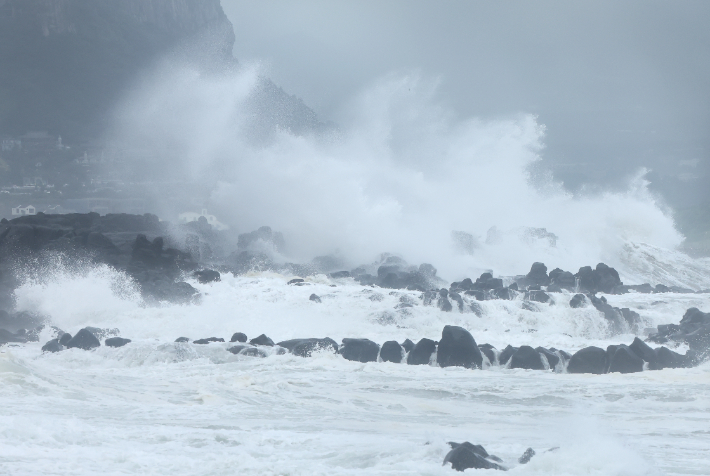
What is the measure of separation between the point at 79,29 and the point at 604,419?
56474 mm

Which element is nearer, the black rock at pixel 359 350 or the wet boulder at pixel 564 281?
the black rock at pixel 359 350

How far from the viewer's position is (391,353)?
48.3 ft

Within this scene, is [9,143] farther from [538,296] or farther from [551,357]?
[551,357]

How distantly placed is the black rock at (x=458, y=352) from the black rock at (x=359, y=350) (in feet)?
4.23

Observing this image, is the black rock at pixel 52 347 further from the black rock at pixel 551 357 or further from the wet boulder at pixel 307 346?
the black rock at pixel 551 357

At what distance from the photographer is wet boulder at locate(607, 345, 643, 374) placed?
13484 mm

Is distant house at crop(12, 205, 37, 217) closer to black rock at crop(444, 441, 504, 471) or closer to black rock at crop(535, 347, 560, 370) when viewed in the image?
black rock at crop(535, 347, 560, 370)

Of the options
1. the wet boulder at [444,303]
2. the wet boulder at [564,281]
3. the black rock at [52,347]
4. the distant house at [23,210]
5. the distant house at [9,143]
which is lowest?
the black rock at [52,347]

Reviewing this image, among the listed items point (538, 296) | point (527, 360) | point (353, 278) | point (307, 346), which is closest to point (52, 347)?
point (307, 346)

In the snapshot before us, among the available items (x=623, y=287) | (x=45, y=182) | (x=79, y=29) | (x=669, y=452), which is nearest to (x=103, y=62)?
(x=79, y=29)

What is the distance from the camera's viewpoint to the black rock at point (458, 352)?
14242 millimetres

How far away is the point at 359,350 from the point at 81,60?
49.6 meters

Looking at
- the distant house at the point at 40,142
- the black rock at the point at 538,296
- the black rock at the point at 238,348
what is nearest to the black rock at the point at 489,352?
the black rock at the point at 238,348

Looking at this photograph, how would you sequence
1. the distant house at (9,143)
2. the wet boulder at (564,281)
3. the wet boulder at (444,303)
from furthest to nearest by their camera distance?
the distant house at (9,143) < the wet boulder at (564,281) < the wet boulder at (444,303)
